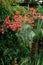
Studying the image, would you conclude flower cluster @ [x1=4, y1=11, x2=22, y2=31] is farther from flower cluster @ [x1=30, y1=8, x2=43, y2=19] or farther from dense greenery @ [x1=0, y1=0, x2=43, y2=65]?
flower cluster @ [x1=30, y1=8, x2=43, y2=19]

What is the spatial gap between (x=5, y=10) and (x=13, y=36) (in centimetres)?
86

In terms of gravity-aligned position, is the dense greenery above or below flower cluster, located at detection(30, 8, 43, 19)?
below

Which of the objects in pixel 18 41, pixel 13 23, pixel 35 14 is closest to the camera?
pixel 13 23

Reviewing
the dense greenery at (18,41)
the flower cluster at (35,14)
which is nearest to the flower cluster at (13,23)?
the dense greenery at (18,41)

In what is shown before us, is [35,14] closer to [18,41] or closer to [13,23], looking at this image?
[18,41]

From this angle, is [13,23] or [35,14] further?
[35,14]

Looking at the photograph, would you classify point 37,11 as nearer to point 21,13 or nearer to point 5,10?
point 21,13

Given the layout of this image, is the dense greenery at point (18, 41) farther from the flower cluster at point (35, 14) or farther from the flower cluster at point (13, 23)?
the flower cluster at point (13, 23)

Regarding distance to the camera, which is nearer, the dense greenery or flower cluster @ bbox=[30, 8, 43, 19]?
the dense greenery

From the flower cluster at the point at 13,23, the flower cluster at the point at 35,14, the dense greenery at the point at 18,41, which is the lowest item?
the dense greenery at the point at 18,41

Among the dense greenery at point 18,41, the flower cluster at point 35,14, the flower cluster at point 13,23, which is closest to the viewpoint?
the flower cluster at point 13,23

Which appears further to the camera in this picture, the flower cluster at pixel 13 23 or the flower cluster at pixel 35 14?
the flower cluster at pixel 35 14

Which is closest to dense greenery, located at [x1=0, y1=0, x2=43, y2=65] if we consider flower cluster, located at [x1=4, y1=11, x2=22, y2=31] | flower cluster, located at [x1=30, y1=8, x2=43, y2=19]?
flower cluster, located at [x1=30, y1=8, x2=43, y2=19]

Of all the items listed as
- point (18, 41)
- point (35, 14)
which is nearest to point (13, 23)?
point (18, 41)
